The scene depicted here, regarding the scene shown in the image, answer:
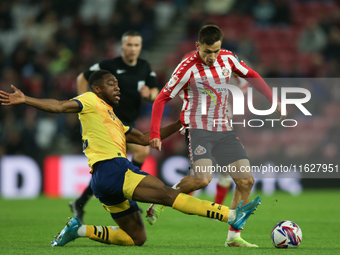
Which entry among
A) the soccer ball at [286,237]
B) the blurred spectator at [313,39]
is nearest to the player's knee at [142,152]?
the soccer ball at [286,237]

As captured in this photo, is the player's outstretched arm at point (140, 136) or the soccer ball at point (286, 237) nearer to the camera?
the soccer ball at point (286, 237)

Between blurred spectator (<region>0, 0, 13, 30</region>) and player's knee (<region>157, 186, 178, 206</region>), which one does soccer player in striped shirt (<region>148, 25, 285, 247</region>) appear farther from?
blurred spectator (<region>0, 0, 13, 30</region>)

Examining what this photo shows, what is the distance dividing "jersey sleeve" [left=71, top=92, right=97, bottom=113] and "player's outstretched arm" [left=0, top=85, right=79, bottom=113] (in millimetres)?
113

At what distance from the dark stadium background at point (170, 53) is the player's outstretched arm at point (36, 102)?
677 cm

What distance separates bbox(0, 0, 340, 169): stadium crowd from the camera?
1208cm

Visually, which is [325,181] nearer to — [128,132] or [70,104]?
[128,132]

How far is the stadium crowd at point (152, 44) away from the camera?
12.1 m

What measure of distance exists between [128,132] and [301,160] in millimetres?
7007

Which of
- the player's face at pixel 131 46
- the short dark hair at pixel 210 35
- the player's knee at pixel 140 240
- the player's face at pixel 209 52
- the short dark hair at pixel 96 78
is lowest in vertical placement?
the player's knee at pixel 140 240

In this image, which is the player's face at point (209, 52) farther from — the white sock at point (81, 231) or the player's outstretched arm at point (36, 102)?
the white sock at point (81, 231)

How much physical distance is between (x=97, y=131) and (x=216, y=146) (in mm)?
1243

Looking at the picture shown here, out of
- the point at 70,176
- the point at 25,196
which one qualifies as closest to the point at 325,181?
the point at 70,176

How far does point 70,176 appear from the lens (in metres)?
11.6

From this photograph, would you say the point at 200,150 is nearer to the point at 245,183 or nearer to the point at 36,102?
the point at 245,183
